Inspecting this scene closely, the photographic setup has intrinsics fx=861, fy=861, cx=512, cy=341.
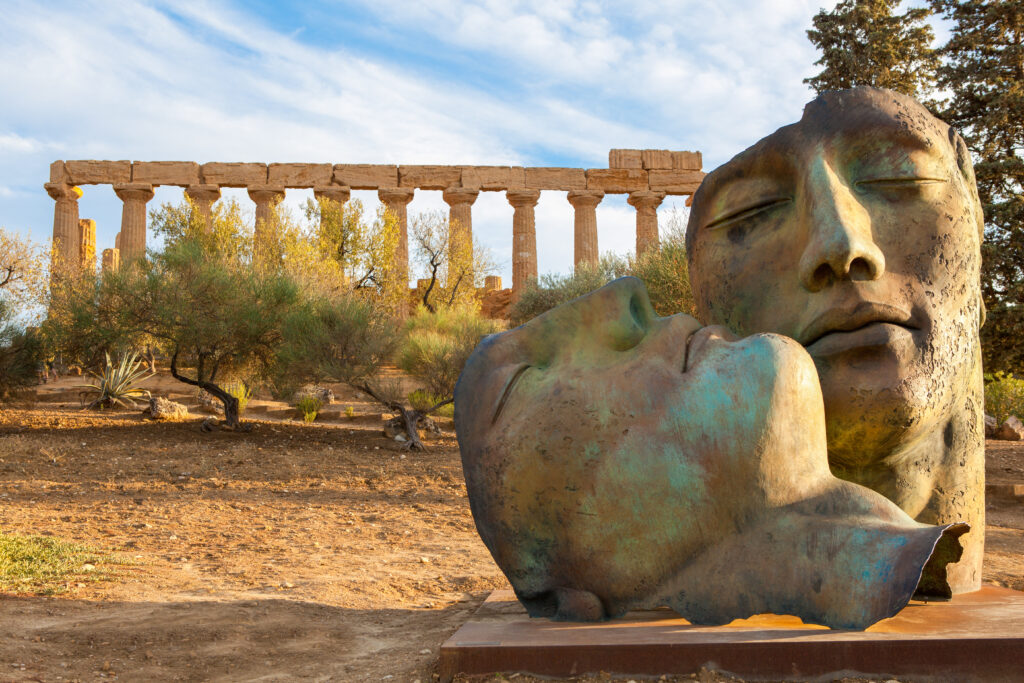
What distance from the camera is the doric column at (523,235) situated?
35188 millimetres

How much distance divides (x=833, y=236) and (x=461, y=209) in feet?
110

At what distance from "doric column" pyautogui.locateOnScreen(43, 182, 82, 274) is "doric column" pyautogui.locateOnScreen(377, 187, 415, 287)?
41.7 feet

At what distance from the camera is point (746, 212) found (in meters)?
3.16

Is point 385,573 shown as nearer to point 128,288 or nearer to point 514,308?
point 128,288

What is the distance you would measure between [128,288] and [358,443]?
5.30 meters

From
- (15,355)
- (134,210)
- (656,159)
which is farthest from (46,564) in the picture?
(656,159)

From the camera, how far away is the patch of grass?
5266 mm

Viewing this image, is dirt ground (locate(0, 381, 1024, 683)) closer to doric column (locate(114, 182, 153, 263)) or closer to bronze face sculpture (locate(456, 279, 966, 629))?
bronze face sculpture (locate(456, 279, 966, 629))

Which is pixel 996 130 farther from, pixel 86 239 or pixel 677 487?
pixel 86 239

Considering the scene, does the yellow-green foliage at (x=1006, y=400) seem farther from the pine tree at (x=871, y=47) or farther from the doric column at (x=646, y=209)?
the doric column at (x=646, y=209)

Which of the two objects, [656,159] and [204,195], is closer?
[204,195]

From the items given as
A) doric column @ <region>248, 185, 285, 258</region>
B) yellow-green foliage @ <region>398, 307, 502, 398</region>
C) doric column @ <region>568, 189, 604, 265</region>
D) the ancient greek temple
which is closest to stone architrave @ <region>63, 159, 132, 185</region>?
the ancient greek temple

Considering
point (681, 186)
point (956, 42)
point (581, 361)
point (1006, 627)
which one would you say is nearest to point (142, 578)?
point (581, 361)

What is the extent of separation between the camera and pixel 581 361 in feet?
9.19
